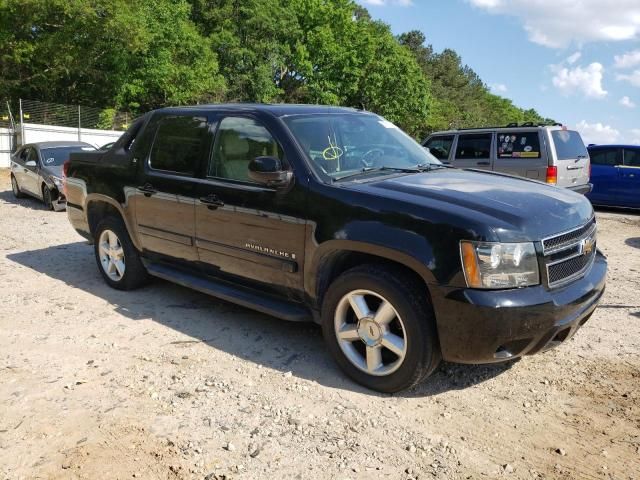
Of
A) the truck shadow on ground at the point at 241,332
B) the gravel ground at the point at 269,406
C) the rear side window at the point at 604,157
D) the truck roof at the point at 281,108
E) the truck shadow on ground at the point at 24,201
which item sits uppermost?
the truck roof at the point at 281,108

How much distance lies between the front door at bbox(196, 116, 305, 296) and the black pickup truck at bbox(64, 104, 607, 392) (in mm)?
12

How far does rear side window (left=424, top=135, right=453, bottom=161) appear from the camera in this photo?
456 inches

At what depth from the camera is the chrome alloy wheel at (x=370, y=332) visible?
136 inches

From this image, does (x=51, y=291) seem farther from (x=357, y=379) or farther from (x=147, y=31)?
(x=147, y=31)

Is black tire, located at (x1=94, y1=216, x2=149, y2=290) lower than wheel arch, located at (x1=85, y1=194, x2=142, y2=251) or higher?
lower

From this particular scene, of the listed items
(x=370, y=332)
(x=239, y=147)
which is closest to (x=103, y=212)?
(x=239, y=147)

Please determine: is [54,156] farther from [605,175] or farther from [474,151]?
[605,175]

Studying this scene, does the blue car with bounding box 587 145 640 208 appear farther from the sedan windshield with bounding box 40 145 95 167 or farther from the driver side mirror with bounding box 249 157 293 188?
the sedan windshield with bounding box 40 145 95 167

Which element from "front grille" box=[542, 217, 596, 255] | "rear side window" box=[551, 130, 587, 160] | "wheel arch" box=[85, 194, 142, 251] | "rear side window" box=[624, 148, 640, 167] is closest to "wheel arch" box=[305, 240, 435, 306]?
"front grille" box=[542, 217, 596, 255]

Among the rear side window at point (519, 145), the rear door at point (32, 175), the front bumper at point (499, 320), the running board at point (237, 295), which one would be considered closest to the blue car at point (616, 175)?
the rear side window at point (519, 145)

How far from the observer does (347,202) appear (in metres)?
3.62

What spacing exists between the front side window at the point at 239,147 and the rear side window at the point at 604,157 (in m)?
11.1

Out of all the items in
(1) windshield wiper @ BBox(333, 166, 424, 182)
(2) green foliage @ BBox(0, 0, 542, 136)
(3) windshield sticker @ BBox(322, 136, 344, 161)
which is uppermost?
(2) green foliage @ BBox(0, 0, 542, 136)

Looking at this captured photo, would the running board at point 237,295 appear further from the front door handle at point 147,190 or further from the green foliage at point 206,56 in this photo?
the green foliage at point 206,56
